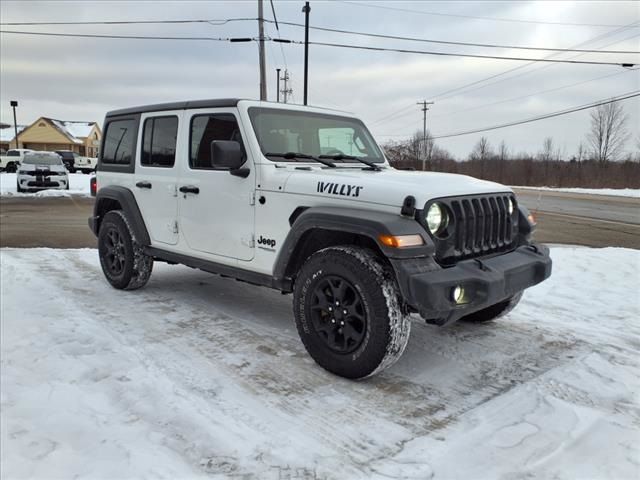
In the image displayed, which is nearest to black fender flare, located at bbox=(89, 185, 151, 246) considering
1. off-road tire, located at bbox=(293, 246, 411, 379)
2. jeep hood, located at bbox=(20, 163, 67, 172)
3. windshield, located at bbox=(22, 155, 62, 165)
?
off-road tire, located at bbox=(293, 246, 411, 379)

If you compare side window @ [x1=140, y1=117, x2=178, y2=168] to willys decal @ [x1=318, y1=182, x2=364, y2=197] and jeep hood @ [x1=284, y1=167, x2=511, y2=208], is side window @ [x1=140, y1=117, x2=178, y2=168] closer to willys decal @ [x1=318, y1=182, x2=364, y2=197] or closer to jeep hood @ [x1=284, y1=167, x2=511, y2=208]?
jeep hood @ [x1=284, y1=167, x2=511, y2=208]

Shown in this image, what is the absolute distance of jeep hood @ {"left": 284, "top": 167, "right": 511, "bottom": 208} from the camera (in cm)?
335

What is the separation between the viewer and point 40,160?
20.3 meters

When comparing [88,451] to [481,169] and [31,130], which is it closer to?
[481,169]

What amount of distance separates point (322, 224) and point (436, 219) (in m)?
0.78

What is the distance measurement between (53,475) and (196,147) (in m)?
3.12

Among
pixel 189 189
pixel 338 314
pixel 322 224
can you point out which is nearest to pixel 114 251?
pixel 189 189

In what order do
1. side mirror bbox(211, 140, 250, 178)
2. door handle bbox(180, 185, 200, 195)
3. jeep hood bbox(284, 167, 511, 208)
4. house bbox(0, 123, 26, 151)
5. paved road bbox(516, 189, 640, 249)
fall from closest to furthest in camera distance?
jeep hood bbox(284, 167, 511, 208) → side mirror bbox(211, 140, 250, 178) → door handle bbox(180, 185, 200, 195) → paved road bbox(516, 189, 640, 249) → house bbox(0, 123, 26, 151)

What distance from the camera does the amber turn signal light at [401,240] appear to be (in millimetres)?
3121

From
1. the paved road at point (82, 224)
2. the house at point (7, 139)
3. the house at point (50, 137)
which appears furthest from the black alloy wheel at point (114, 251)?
the house at point (7, 139)

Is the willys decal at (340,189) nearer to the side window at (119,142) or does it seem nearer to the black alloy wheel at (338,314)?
the black alloy wheel at (338,314)

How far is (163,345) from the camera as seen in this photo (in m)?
4.06

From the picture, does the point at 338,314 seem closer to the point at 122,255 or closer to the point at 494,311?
the point at 494,311

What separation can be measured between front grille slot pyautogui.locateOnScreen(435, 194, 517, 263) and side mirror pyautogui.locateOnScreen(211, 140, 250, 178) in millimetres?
1659
